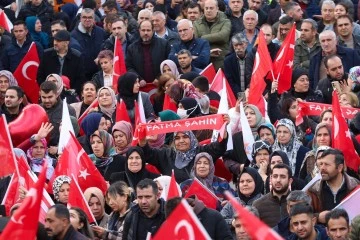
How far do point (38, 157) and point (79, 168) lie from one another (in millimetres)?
895

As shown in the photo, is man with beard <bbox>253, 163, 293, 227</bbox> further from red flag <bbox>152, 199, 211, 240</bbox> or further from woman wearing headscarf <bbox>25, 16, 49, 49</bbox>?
woman wearing headscarf <bbox>25, 16, 49, 49</bbox>

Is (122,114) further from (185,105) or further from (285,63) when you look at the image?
(285,63)

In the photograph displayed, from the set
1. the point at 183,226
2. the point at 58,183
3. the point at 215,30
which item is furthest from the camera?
the point at 215,30

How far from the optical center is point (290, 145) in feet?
59.0

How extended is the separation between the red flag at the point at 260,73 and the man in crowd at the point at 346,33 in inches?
47.6

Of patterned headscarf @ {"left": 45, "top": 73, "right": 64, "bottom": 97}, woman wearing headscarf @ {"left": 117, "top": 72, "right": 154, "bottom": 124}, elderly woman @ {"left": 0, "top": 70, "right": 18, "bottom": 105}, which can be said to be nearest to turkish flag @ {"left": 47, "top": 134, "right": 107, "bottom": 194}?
woman wearing headscarf @ {"left": 117, "top": 72, "right": 154, "bottom": 124}

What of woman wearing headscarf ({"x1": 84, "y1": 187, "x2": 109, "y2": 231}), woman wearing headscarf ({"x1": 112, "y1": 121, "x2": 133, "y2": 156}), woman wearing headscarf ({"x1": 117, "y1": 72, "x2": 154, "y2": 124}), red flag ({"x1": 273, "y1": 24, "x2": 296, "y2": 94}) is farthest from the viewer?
red flag ({"x1": 273, "y1": 24, "x2": 296, "y2": 94})

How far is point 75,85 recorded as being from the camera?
22.3 metres

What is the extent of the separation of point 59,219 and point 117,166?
335cm

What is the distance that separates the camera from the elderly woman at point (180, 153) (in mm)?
17906

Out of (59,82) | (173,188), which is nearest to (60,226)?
(173,188)

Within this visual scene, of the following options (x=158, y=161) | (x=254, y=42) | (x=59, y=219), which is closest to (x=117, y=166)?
(x=158, y=161)

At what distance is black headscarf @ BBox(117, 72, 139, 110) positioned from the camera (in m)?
20.0

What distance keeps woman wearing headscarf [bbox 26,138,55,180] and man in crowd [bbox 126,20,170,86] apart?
3.54 m
